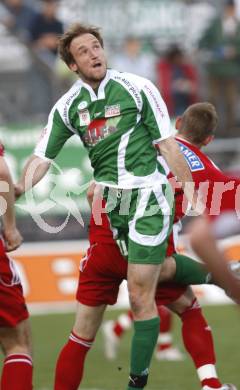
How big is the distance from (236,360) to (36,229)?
16.3 ft

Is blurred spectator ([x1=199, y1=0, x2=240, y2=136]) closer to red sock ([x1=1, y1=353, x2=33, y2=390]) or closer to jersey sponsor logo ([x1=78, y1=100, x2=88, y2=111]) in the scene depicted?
jersey sponsor logo ([x1=78, y1=100, x2=88, y2=111])

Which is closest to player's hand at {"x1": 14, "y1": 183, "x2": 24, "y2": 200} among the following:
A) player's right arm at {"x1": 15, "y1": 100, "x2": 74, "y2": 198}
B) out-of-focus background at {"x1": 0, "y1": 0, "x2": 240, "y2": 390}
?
player's right arm at {"x1": 15, "y1": 100, "x2": 74, "y2": 198}

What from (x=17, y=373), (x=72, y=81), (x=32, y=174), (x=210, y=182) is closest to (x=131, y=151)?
(x=210, y=182)

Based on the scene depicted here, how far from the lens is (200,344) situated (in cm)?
644

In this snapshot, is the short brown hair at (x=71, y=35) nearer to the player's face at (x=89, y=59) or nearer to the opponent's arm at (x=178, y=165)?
the player's face at (x=89, y=59)

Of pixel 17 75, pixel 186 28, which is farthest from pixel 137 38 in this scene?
pixel 17 75

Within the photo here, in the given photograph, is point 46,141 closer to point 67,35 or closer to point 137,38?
point 67,35

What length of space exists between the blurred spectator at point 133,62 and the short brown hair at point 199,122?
743 cm

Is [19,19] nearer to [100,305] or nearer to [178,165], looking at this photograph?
[100,305]

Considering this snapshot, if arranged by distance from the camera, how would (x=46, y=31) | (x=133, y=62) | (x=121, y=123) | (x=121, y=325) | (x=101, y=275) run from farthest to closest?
1. (x=46, y=31)
2. (x=133, y=62)
3. (x=121, y=325)
4. (x=101, y=275)
5. (x=121, y=123)

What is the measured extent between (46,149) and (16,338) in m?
1.22

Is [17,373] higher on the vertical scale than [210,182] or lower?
lower

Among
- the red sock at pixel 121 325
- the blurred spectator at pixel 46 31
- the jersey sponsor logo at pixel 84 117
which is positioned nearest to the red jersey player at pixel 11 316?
the jersey sponsor logo at pixel 84 117

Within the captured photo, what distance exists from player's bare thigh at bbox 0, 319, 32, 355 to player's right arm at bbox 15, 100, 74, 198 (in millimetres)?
909
